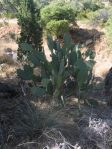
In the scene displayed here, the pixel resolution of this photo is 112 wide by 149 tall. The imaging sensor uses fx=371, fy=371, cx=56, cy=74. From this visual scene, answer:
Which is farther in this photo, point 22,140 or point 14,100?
point 14,100

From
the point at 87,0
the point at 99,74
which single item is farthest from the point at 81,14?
the point at 99,74

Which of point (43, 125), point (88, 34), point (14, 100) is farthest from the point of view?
point (88, 34)

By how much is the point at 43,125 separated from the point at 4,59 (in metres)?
4.77

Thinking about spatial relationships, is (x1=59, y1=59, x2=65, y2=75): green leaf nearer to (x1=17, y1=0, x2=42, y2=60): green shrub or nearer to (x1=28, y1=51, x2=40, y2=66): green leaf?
(x1=28, y1=51, x2=40, y2=66): green leaf

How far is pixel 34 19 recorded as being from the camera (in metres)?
9.13

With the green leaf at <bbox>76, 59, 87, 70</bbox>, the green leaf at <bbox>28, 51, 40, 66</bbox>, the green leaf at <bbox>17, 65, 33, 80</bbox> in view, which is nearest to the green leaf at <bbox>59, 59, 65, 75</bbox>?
the green leaf at <bbox>76, 59, 87, 70</bbox>

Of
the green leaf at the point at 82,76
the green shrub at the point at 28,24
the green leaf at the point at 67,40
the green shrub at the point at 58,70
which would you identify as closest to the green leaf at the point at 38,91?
the green shrub at the point at 58,70

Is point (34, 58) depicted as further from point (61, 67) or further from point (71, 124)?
point (71, 124)

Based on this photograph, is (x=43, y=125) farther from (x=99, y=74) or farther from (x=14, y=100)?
(x=99, y=74)

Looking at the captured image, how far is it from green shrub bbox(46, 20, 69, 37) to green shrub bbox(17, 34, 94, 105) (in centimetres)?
573

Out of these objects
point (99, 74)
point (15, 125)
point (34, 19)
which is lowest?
point (99, 74)

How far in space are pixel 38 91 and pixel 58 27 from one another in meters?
6.34

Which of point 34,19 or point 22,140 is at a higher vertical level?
point 34,19

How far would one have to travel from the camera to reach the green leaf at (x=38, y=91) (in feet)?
20.1
